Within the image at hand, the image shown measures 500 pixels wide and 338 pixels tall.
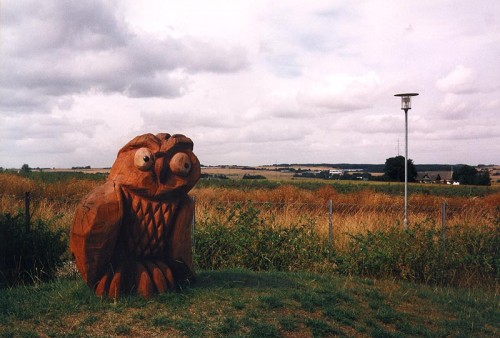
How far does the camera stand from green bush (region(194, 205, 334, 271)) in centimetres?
965

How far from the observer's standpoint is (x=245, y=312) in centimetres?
593

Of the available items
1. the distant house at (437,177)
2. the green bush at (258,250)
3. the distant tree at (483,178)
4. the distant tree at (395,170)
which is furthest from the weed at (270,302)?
the distant tree at (483,178)

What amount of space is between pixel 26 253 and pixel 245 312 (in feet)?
14.8

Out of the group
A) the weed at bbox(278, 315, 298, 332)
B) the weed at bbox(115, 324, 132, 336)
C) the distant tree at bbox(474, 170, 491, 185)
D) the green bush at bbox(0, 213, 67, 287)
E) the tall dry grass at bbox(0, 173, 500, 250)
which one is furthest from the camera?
the distant tree at bbox(474, 170, 491, 185)

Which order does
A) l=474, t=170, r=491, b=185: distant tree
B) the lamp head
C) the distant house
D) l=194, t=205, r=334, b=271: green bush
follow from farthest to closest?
Answer: 1. the distant house
2. l=474, t=170, r=491, b=185: distant tree
3. the lamp head
4. l=194, t=205, r=334, b=271: green bush

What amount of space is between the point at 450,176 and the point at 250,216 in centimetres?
3655

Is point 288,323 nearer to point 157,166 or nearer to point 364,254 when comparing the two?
point 157,166

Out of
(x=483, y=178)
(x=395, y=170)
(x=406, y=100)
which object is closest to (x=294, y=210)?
(x=406, y=100)

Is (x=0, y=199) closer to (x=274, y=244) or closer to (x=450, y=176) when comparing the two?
(x=274, y=244)

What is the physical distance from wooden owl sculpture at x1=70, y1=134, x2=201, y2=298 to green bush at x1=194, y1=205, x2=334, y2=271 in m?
→ 3.25

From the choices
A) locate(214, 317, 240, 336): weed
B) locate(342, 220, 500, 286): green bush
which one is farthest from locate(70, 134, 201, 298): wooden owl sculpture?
locate(342, 220, 500, 286): green bush

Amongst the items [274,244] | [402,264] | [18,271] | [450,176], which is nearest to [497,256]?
[402,264]

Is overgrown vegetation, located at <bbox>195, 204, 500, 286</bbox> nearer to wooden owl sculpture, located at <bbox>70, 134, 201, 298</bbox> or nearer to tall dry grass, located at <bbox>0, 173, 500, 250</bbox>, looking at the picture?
tall dry grass, located at <bbox>0, 173, 500, 250</bbox>

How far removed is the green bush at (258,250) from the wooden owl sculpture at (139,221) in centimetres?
325
